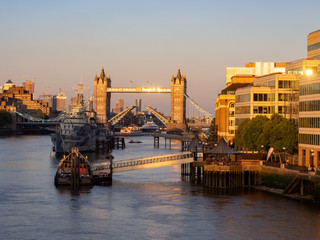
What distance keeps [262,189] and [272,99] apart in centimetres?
2272

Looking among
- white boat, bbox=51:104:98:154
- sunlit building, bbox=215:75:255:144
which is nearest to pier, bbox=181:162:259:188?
sunlit building, bbox=215:75:255:144

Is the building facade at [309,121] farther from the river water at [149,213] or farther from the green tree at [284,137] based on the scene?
the river water at [149,213]

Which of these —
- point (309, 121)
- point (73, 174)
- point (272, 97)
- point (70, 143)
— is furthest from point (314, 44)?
point (70, 143)

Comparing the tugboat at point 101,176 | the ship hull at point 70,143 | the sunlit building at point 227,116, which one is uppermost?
the sunlit building at point 227,116

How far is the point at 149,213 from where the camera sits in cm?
4622

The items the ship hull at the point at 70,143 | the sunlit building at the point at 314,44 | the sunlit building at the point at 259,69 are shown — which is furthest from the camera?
the sunlit building at the point at 259,69

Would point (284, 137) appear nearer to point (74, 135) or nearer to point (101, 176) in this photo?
point (101, 176)

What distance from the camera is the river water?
40.3 meters

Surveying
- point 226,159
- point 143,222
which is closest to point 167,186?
point 226,159

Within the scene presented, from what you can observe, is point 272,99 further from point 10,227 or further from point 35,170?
point 10,227

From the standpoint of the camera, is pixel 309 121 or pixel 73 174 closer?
pixel 309 121

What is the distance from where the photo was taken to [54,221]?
143 feet

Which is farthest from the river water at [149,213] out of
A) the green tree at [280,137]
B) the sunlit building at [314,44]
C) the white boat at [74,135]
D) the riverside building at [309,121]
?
the white boat at [74,135]

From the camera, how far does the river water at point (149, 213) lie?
132 ft
